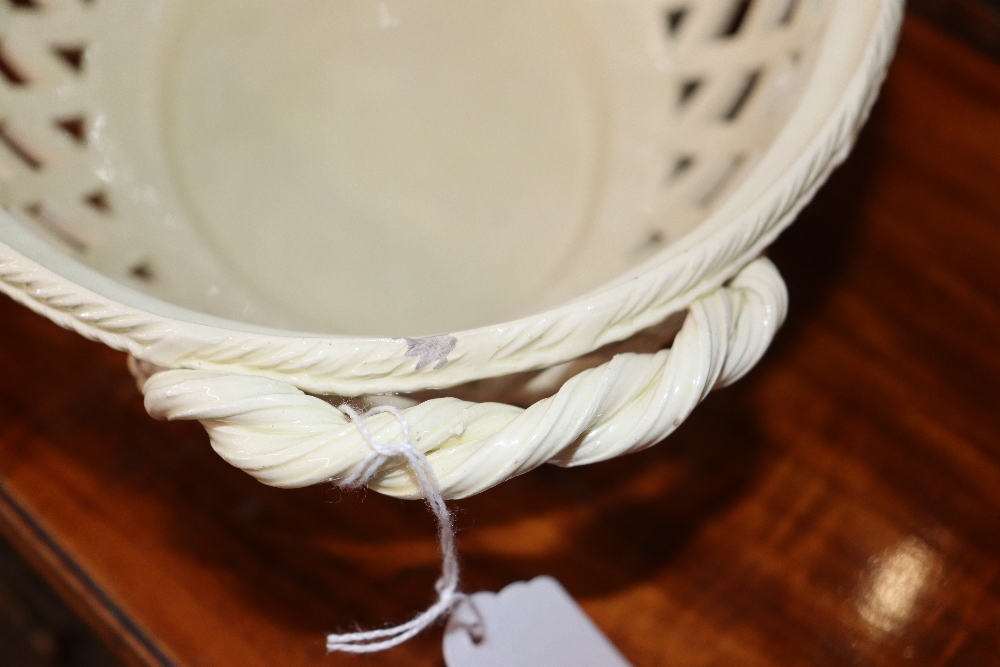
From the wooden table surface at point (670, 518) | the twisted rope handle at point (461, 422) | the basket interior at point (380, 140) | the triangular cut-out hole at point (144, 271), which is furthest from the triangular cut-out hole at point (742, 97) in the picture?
the triangular cut-out hole at point (144, 271)

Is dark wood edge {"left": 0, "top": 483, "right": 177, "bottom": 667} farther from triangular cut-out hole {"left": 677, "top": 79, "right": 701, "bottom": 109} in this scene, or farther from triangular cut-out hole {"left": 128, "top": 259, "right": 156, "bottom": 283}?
triangular cut-out hole {"left": 677, "top": 79, "right": 701, "bottom": 109}

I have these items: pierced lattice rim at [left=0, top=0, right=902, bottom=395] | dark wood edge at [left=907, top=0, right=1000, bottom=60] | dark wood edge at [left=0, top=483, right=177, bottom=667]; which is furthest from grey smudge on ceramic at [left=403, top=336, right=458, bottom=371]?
dark wood edge at [left=907, top=0, right=1000, bottom=60]

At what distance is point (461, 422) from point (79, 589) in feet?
0.95

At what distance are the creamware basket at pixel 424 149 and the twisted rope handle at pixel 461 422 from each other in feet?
0.08

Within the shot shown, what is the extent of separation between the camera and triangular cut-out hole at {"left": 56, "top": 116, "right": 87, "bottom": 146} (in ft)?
1.71

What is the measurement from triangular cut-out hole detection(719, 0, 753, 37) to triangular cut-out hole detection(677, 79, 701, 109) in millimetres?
36

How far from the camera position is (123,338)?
0.31 m

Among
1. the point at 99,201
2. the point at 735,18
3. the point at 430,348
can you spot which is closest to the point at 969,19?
the point at 735,18

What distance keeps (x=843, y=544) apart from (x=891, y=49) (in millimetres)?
265

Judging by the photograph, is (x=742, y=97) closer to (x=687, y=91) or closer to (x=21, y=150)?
(x=687, y=91)

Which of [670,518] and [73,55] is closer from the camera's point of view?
[670,518]

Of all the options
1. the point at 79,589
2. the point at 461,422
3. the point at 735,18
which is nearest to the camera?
the point at 461,422

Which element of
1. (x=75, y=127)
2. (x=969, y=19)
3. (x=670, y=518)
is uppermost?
(x=75, y=127)

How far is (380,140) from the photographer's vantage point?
0.55 meters
